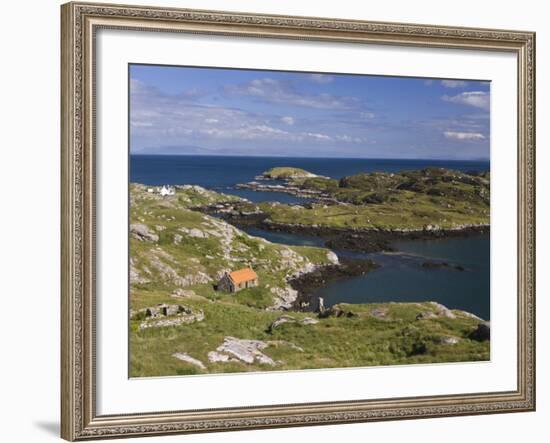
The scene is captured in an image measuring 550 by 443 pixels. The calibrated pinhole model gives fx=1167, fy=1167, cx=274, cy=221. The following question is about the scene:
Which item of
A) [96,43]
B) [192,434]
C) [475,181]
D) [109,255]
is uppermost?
[96,43]

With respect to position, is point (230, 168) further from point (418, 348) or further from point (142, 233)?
point (418, 348)

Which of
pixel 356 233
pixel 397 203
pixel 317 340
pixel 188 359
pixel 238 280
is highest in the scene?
pixel 397 203

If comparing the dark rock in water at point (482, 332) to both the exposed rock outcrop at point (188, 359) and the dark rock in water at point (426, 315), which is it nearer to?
the dark rock in water at point (426, 315)

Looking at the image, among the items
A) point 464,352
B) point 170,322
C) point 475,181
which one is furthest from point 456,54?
point 170,322

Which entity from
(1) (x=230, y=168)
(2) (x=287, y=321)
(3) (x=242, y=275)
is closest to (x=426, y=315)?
(2) (x=287, y=321)

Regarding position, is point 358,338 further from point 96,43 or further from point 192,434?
point 96,43

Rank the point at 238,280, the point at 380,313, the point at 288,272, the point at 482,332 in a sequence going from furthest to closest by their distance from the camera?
1. the point at 482,332
2. the point at 380,313
3. the point at 288,272
4. the point at 238,280

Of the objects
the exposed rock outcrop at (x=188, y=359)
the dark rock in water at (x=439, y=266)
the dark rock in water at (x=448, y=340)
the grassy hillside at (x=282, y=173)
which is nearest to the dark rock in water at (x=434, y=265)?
the dark rock in water at (x=439, y=266)
